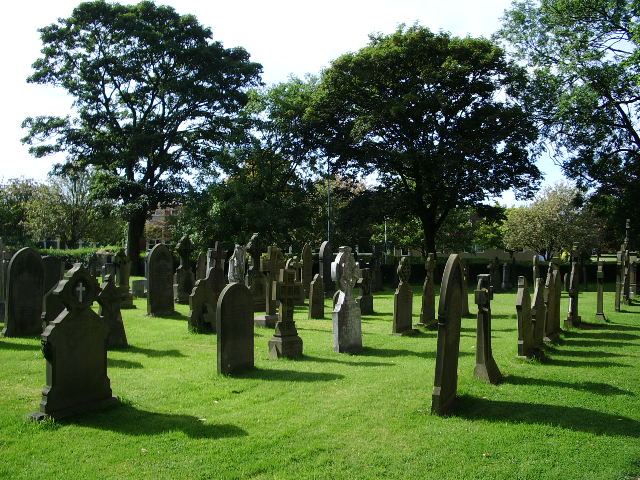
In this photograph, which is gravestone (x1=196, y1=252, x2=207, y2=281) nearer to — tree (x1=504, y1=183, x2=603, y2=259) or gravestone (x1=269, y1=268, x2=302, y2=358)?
gravestone (x1=269, y1=268, x2=302, y2=358)

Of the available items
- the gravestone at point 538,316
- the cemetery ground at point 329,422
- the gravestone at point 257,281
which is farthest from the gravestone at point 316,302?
the gravestone at point 538,316

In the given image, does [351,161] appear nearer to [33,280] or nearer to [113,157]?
[113,157]

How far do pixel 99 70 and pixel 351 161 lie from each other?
1742cm

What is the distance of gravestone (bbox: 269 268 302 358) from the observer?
10266 mm

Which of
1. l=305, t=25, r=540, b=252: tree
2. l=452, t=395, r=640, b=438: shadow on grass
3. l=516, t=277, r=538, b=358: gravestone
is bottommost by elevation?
l=452, t=395, r=640, b=438: shadow on grass

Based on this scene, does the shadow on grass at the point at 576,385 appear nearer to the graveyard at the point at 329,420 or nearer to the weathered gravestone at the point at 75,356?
the graveyard at the point at 329,420

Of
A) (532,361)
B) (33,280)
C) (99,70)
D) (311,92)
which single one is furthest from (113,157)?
(532,361)

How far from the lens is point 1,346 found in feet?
35.9

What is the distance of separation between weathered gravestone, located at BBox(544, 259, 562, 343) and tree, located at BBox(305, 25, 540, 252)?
17822mm

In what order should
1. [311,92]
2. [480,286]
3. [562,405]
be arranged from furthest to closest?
[311,92] → [480,286] → [562,405]

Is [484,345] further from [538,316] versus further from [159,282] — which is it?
[159,282]

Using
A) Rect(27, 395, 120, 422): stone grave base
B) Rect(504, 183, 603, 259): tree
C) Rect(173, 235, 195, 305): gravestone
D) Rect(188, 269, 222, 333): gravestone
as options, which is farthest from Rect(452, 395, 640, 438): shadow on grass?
Rect(504, 183, 603, 259): tree

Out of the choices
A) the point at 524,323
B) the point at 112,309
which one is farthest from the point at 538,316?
the point at 112,309

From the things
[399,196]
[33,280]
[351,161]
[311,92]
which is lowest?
[33,280]
